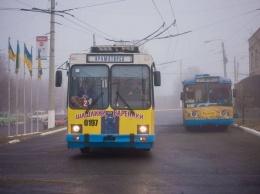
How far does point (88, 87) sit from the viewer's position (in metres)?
10.8

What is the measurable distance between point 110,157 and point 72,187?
13.6 feet

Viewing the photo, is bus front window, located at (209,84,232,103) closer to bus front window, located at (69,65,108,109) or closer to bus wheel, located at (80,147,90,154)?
bus wheel, located at (80,147,90,154)

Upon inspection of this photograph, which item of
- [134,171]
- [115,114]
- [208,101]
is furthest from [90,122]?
[208,101]

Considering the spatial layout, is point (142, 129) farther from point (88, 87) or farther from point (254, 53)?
point (254, 53)

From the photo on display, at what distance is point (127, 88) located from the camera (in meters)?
10.7

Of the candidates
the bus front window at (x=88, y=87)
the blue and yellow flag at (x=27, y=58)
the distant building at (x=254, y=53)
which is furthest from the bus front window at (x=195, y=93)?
the distant building at (x=254, y=53)

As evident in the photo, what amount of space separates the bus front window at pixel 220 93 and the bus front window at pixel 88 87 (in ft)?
34.3

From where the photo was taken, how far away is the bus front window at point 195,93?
20.1 meters

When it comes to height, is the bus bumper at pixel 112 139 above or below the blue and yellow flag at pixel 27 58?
below

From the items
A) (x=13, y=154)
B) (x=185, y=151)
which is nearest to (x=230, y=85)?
(x=185, y=151)

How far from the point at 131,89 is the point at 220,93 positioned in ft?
34.5

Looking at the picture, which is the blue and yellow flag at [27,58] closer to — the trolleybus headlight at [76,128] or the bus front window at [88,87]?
the bus front window at [88,87]

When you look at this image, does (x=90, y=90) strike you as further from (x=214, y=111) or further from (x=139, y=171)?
(x=214, y=111)

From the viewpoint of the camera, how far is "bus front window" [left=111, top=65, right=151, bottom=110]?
1067 centimetres
